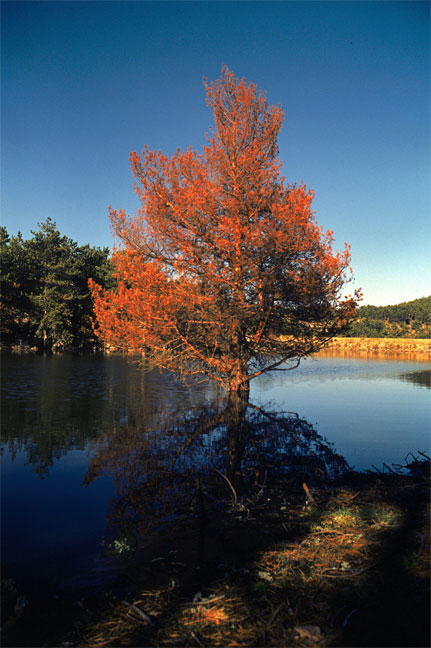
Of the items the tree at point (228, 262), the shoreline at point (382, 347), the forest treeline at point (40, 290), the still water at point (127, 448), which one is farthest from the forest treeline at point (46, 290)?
the tree at point (228, 262)

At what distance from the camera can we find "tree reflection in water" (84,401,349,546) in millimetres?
6910

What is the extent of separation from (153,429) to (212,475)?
18.4 feet

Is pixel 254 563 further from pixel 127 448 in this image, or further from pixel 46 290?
pixel 46 290

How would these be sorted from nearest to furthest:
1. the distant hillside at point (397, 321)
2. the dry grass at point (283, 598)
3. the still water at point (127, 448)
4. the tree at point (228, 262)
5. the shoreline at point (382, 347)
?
the dry grass at point (283, 598) → the still water at point (127, 448) → the tree at point (228, 262) → the shoreline at point (382, 347) → the distant hillside at point (397, 321)

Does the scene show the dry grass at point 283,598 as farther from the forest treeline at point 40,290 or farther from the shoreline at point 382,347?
the shoreline at point 382,347

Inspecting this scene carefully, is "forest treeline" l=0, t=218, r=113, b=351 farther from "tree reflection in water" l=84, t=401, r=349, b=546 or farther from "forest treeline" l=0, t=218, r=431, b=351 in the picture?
"tree reflection in water" l=84, t=401, r=349, b=546

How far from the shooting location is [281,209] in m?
16.3

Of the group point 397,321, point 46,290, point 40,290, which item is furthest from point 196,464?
point 397,321

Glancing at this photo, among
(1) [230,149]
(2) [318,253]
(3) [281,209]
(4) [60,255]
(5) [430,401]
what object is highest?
(4) [60,255]

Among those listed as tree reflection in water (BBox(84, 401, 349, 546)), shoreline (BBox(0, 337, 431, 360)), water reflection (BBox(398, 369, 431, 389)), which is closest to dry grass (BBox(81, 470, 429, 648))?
tree reflection in water (BBox(84, 401, 349, 546))

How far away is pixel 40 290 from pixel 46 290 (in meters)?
4.90

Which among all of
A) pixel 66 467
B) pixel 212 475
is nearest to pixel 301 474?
pixel 212 475

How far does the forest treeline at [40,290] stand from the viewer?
161 feet

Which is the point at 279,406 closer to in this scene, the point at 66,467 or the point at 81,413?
the point at 81,413
